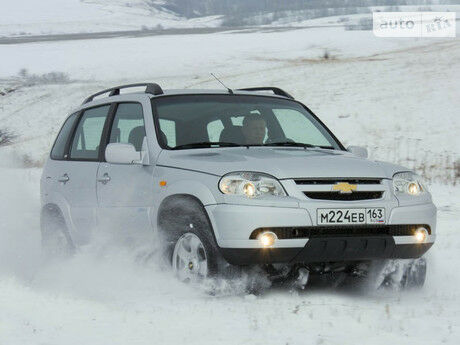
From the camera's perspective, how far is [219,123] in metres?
7.21

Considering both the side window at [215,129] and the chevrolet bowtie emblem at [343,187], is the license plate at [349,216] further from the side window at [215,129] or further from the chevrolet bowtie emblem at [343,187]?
the side window at [215,129]

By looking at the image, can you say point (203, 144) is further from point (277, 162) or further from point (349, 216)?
point (349, 216)

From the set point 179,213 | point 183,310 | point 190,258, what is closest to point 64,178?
point 179,213

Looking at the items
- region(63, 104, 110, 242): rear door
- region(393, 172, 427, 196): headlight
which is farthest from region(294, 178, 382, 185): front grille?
region(63, 104, 110, 242): rear door

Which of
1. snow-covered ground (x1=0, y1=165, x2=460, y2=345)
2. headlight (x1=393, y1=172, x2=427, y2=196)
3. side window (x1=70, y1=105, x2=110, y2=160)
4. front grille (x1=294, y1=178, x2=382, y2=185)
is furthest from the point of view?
side window (x1=70, y1=105, x2=110, y2=160)

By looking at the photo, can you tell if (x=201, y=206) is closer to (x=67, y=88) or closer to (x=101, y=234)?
(x=101, y=234)

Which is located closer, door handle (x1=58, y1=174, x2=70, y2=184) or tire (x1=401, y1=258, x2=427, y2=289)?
tire (x1=401, y1=258, x2=427, y2=289)

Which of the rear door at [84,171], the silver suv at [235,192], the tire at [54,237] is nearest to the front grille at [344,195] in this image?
the silver suv at [235,192]

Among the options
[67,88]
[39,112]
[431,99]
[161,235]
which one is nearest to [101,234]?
[161,235]

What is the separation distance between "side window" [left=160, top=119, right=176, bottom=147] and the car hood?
188 millimetres

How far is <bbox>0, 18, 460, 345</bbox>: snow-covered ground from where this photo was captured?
204 inches

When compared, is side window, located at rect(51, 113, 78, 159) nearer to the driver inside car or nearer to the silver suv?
the silver suv

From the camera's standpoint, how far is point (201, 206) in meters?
6.07

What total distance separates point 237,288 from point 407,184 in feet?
4.70
